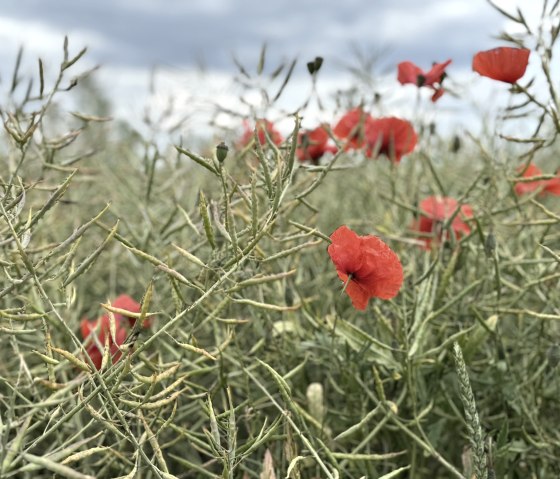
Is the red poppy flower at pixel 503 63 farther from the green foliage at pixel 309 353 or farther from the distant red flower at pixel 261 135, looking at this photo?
the distant red flower at pixel 261 135

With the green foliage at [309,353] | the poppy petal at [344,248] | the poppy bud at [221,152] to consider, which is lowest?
the green foliage at [309,353]

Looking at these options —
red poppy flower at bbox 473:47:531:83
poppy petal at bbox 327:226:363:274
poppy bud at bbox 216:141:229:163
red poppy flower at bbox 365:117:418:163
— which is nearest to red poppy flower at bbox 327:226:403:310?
poppy petal at bbox 327:226:363:274

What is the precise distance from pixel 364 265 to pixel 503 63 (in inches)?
12.2

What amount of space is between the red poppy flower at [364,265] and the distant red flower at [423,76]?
0.37m

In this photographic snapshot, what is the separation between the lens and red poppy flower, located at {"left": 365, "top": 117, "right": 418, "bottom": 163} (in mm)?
1123

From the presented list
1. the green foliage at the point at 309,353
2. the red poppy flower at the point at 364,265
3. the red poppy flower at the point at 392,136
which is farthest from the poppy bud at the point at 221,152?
the red poppy flower at the point at 392,136

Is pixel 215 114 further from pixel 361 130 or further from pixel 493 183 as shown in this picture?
pixel 493 183

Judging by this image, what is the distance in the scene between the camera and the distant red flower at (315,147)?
107 centimetres

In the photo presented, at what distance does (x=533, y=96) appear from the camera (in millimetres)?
806

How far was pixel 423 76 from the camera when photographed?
3.19ft

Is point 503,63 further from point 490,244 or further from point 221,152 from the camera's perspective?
point 221,152

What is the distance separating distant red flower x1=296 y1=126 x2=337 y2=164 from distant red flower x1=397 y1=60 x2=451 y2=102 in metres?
0.14

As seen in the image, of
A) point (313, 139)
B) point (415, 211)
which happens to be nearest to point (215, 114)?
point (313, 139)

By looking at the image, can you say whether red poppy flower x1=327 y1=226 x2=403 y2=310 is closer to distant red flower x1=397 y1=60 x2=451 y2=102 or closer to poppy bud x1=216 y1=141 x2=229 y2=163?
poppy bud x1=216 y1=141 x2=229 y2=163
